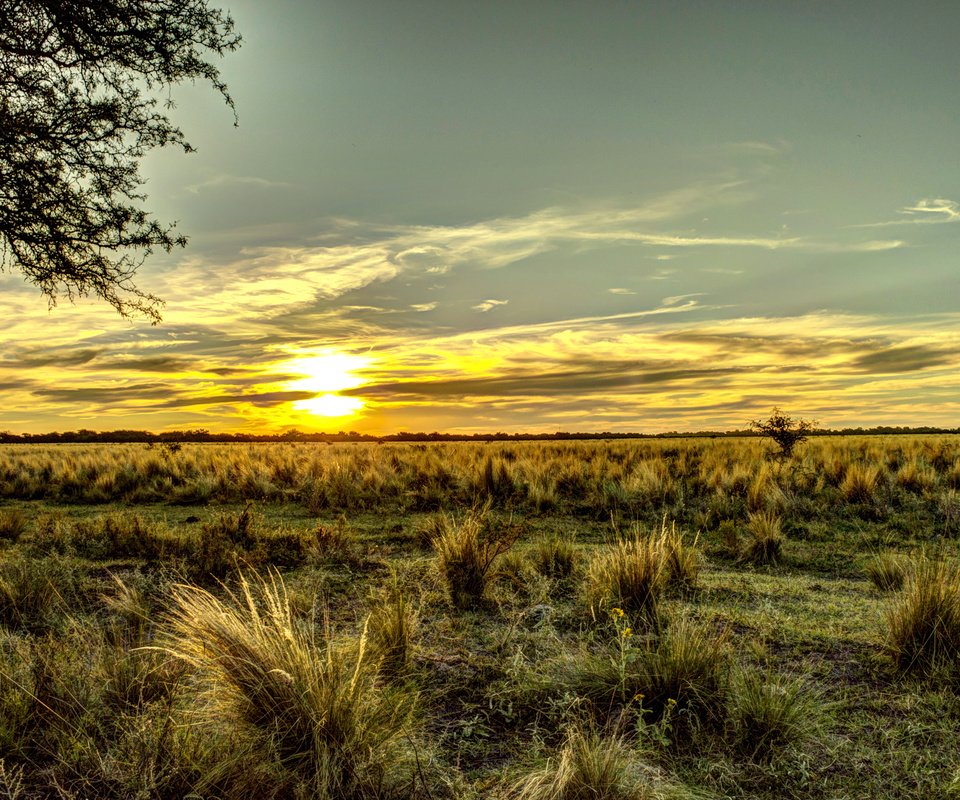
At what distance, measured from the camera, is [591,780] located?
299 cm

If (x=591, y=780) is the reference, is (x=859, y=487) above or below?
below

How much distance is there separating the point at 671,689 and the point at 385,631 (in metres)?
1.96

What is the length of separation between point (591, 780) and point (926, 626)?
131 inches

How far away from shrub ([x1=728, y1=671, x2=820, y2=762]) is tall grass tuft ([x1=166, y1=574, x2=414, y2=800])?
1908 millimetres

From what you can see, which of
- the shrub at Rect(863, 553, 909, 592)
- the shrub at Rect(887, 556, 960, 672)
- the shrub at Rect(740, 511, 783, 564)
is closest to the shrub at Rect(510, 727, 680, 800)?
the shrub at Rect(887, 556, 960, 672)

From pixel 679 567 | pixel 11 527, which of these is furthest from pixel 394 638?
pixel 11 527

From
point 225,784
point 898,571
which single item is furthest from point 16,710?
point 898,571

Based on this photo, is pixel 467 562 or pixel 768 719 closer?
pixel 768 719

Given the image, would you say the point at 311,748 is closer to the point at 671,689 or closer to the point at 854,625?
the point at 671,689

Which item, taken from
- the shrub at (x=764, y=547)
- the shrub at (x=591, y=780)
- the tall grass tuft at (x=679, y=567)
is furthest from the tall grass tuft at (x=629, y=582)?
the shrub at (x=764, y=547)

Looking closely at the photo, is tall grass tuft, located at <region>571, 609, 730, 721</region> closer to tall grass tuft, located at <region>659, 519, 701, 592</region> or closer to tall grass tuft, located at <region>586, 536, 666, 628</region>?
tall grass tuft, located at <region>586, 536, 666, 628</region>

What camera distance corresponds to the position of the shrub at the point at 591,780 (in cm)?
295

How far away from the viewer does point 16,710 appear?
3.71 meters

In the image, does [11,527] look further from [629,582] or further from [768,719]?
[768,719]
